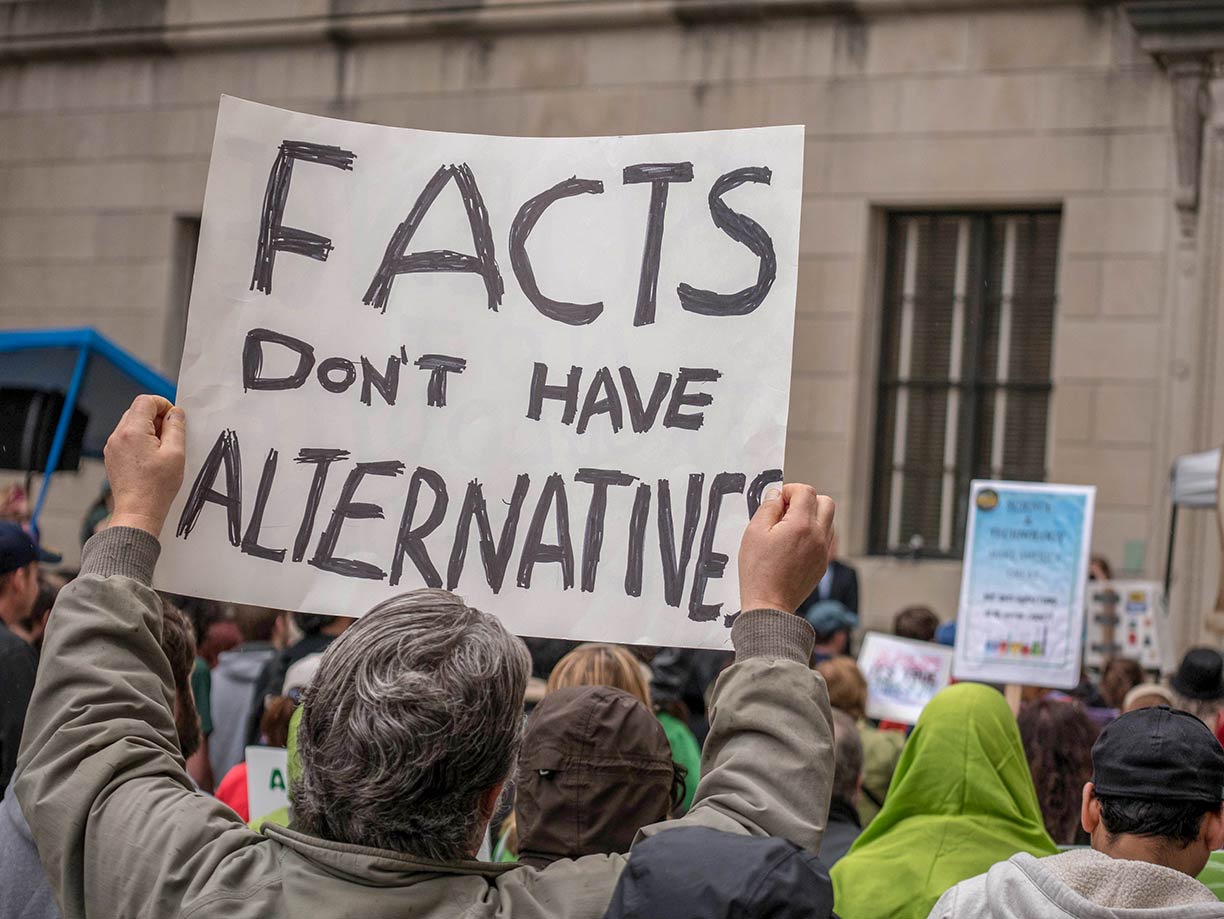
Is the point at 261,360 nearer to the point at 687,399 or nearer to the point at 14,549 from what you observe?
the point at 687,399

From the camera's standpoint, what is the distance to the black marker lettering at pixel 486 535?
272cm

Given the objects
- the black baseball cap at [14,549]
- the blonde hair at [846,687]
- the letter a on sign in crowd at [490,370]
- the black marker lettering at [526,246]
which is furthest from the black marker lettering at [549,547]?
the blonde hair at [846,687]

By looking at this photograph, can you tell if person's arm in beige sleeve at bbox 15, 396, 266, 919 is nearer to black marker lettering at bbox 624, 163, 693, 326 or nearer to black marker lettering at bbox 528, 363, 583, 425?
black marker lettering at bbox 528, 363, 583, 425

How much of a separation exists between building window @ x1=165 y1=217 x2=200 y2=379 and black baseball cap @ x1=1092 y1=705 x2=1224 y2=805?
42.1ft

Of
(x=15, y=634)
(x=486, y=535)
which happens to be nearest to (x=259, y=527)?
(x=486, y=535)

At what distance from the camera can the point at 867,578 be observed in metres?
12.4

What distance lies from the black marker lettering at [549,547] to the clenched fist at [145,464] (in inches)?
23.6

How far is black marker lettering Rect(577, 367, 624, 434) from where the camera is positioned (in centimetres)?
278

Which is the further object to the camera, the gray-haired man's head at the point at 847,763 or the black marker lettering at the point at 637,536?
the gray-haired man's head at the point at 847,763

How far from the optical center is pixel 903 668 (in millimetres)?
7602

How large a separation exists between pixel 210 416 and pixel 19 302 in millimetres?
13541

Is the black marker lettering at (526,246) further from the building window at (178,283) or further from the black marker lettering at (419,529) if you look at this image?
the building window at (178,283)

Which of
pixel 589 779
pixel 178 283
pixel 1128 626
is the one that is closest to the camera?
pixel 589 779

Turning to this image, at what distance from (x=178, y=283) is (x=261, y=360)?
12.6m
